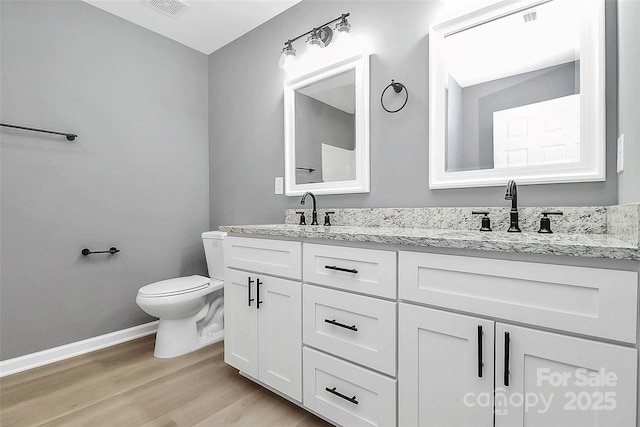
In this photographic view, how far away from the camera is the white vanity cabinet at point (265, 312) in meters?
1.38

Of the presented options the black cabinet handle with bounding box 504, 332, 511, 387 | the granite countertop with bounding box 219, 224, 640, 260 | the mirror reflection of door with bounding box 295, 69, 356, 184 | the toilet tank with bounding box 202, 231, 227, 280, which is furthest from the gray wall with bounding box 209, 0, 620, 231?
the black cabinet handle with bounding box 504, 332, 511, 387

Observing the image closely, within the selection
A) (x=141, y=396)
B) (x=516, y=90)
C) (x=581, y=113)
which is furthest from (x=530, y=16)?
(x=141, y=396)

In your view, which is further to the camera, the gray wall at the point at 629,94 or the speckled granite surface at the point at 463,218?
the speckled granite surface at the point at 463,218

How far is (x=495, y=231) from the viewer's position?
4.29 ft

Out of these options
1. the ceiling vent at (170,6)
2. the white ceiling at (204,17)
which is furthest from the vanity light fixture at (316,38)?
the ceiling vent at (170,6)

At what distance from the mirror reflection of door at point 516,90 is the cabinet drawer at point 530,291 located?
670 mm

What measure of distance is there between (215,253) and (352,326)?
152 cm

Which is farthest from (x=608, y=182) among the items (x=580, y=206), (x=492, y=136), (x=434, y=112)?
(x=434, y=112)

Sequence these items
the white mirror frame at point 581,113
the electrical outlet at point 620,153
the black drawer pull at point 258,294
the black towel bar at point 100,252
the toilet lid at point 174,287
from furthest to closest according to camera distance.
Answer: the black towel bar at point 100,252 < the toilet lid at point 174,287 < the black drawer pull at point 258,294 < the white mirror frame at point 581,113 < the electrical outlet at point 620,153

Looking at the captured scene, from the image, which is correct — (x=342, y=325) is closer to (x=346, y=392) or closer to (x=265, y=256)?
(x=346, y=392)

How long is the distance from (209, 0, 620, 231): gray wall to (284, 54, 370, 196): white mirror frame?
47 mm

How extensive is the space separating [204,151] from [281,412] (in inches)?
86.3

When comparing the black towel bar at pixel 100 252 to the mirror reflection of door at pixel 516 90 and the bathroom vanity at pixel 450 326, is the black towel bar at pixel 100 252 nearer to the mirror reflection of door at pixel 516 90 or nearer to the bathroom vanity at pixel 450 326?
the bathroom vanity at pixel 450 326

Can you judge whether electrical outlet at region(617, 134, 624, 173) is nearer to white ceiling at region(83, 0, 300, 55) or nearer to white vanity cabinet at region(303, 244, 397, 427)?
white vanity cabinet at region(303, 244, 397, 427)
